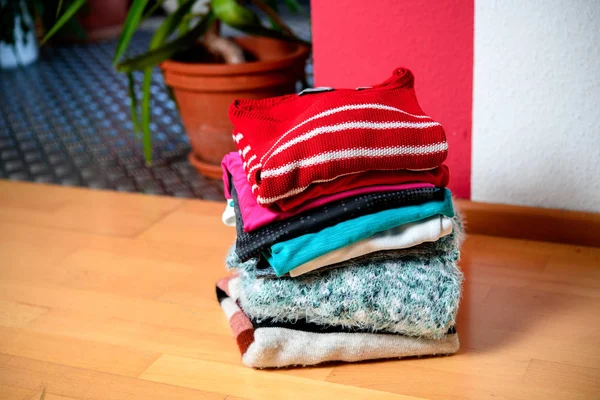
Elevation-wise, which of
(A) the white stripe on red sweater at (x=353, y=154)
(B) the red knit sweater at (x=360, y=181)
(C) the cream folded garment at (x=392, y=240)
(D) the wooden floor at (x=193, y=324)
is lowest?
(D) the wooden floor at (x=193, y=324)

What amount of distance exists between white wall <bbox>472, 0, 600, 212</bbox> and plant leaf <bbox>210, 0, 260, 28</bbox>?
2.07 ft

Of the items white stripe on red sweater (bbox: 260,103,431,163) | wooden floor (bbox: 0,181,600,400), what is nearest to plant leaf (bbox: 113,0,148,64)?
wooden floor (bbox: 0,181,600,400)

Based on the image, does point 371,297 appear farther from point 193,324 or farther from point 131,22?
point 131,22

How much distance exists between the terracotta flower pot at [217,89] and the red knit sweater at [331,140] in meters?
0.65

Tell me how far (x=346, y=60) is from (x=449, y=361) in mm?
656

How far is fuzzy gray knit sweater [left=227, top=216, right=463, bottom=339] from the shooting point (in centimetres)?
92

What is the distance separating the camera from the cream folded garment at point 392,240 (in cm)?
91

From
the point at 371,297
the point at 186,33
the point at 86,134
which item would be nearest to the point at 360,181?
the point at 371,297

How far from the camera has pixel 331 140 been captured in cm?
89

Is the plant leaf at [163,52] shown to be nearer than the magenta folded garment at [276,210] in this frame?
No

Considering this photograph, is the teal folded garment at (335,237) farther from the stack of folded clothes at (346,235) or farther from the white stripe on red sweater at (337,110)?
the white stripe on red sweater at (337,110)

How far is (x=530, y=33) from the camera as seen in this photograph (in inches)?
47.2

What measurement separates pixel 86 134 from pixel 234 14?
71 cm

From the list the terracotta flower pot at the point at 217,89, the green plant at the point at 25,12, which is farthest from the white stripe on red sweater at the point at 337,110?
the green plant at the point at 25,12
